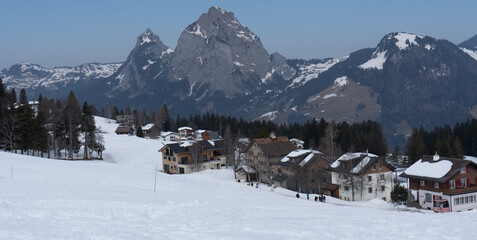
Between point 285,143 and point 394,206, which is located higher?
point 285,143

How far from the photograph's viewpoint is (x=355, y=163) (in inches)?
2650

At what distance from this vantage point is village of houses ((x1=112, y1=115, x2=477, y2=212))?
54.7 m

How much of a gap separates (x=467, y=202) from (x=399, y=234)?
1709 inches

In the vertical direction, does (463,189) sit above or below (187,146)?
below

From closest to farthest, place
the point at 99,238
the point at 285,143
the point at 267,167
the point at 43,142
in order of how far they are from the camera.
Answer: the point at 99,238 → the point at 43,142 → the point at 267,167 → the point at 285,143

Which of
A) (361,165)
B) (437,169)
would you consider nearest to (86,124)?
(361,165)

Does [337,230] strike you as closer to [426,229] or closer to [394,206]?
[426,229]

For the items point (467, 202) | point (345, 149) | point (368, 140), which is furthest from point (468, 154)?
point (467, 202)

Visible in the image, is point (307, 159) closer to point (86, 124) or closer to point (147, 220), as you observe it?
point (86, 124)

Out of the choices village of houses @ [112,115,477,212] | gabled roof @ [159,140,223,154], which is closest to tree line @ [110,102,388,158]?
gabled roof @ [159,140,223,154]

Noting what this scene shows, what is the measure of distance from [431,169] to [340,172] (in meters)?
14.8

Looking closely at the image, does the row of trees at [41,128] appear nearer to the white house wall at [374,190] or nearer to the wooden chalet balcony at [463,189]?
the white house wall at [374,190]

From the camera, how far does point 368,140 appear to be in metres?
118

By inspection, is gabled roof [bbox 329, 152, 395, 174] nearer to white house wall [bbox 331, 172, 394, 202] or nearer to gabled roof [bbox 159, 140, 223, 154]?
white house wall [bbox 331, 172, 394, 202]
